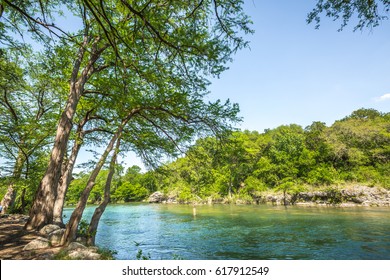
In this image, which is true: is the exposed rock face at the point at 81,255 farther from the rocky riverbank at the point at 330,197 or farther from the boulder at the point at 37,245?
the rocky riverbank at the point at 330,197

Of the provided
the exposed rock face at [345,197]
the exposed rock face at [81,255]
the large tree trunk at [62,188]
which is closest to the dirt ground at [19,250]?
the exposed rock face at [81,255]

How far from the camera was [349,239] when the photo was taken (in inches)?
516

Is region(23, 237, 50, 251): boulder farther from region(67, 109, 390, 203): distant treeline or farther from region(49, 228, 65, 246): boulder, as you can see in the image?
region(67, 109, 390, 203): distant treeline

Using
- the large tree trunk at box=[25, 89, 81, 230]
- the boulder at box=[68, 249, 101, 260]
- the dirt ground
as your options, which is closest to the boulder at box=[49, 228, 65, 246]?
the dirt ground

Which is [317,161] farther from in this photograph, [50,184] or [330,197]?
[50,184]

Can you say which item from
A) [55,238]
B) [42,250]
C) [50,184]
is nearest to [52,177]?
[50,184]

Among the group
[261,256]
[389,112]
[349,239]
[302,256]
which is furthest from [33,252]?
[389,112]

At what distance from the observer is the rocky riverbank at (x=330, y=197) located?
34.3 metres

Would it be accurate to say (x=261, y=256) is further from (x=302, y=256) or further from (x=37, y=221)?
(x=37, y=221)

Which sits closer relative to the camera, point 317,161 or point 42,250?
point 42,250

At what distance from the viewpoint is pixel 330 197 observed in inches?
1508

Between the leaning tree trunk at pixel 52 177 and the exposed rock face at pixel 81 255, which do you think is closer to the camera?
the exposed rock face at pixel 81 255

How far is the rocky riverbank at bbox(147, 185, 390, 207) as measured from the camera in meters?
34.3

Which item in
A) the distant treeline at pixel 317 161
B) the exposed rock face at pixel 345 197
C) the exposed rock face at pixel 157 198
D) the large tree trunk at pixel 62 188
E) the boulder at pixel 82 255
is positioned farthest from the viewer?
the exposed rock face at pixel 157 198
